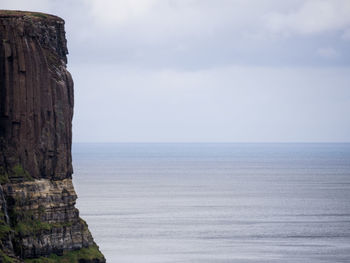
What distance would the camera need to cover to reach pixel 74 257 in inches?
3617

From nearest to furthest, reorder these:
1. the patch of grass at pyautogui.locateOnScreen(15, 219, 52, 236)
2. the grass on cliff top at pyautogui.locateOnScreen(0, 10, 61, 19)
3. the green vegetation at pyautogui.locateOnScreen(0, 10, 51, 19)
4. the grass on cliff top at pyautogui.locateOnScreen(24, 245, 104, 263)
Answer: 1. the patch of grass at pyautogui.locateOnScreen(15, 219, 52, 236)
2. the grass on cliff top at pyautogui.locateOnScreen(24, 245, 104, 263)
3. the grass on cliff top at pyautogui.locateOnScreen(0, 10, 61, 19)
4. the green vegetation at pyautogui.locateOnScreen(0, 10, 51, 19)

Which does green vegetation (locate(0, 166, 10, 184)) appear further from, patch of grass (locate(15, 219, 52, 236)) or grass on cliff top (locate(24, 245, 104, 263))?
grass on cliff top (locate(24, 245, 104, 263))

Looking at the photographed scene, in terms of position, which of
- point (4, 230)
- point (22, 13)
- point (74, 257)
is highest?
point (22, 13)

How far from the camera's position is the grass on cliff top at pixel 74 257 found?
8862cm

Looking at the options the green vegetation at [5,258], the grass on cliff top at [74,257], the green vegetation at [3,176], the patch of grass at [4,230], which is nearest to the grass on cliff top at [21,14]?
the green vegetation at [3,176]

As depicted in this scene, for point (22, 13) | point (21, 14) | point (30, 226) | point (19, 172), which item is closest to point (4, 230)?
point (30, 226)

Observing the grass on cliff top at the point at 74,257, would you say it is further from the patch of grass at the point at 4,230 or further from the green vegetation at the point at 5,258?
the green vegetation at the point at 5,258

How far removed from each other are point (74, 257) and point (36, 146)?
9.25 m

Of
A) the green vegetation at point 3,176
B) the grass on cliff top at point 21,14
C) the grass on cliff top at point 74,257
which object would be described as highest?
the grass on cliff top at point 21,14

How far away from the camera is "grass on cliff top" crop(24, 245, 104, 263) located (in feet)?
291

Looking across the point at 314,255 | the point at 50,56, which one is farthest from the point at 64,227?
the point at 314,255

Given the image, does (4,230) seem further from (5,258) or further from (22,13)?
(22,13)

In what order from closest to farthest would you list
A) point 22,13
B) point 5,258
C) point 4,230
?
point 5,258
point 4,230
point 22,13

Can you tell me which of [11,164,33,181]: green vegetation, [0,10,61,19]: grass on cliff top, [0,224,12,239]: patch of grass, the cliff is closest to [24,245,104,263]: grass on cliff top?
the cliff
